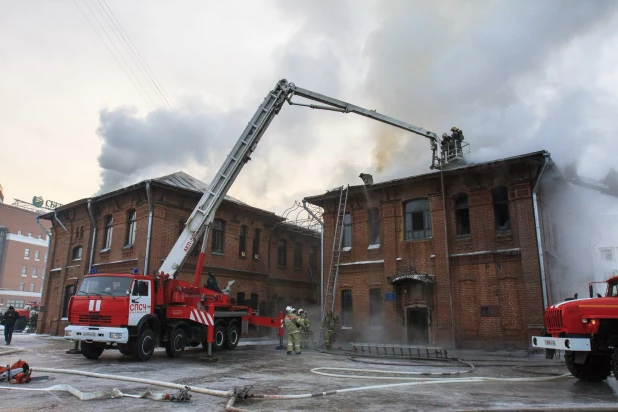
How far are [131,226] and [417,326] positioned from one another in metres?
13.8

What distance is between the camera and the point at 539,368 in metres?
11.1

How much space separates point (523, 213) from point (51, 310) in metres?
24.5

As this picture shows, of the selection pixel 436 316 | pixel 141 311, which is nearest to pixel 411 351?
pixel 436 316

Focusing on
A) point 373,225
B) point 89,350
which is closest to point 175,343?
point 89,350

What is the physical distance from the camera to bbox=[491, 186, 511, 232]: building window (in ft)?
56.7

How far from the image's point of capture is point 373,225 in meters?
20.5

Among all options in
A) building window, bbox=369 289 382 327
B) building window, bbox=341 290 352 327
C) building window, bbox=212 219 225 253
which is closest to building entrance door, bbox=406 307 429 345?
building window, bbox=369 289 382 327

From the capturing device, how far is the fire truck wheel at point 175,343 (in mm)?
13328

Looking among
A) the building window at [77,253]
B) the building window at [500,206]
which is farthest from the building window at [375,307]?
the building window at [77,253]

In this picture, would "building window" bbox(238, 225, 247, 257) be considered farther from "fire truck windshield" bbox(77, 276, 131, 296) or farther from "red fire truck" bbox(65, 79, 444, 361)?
"fire truck windshield" bbox(77, 276, 131, 296)

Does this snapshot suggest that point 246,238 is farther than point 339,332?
Yes

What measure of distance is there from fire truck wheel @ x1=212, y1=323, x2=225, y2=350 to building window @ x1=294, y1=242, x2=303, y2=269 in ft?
41.2

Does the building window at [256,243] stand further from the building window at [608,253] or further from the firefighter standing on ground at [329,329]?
the building window at [608,253]

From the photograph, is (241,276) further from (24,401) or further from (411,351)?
(24,401)
